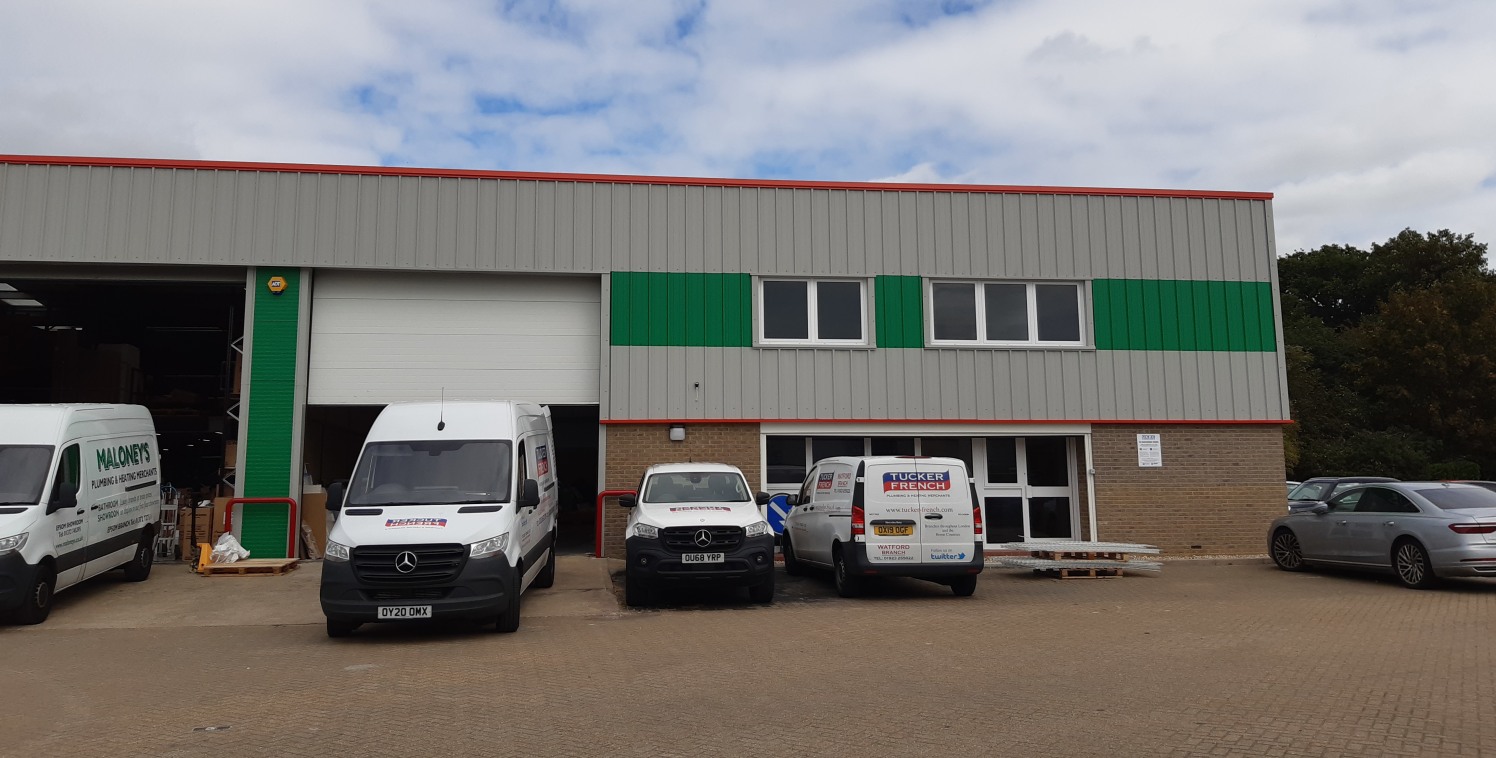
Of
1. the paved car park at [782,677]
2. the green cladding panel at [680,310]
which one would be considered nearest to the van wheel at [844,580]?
the paved car park at [782,677]

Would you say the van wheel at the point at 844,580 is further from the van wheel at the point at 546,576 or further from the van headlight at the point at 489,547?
the van headlight at the point at 489,547

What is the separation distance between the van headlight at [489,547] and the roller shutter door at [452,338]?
7123 millimetres

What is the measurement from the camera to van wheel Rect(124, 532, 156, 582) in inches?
534

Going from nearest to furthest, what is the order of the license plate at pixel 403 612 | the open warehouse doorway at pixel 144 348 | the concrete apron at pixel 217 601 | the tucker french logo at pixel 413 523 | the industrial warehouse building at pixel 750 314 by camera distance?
the license plate at pixel 403 612 < the tucker french logo at pixel 413 523 < the concrete apron at pixel 217 601 < the industrial warehouse building at pixel 750 314 < the open warehouse doorway at pixel 144 348

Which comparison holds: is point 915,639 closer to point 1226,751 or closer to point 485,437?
point 1226,751

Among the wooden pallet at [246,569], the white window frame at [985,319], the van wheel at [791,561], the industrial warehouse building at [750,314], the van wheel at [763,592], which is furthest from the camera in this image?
the white window frame at [985,319]

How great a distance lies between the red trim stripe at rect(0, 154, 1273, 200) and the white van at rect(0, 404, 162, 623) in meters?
4.62

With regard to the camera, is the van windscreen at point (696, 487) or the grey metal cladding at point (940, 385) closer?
the van windscreen at point (696, 487)

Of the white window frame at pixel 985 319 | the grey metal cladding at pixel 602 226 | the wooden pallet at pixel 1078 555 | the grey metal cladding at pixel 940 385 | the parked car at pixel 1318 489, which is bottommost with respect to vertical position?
the wooden pallet at pixel 1078 555

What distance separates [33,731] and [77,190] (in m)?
12.5

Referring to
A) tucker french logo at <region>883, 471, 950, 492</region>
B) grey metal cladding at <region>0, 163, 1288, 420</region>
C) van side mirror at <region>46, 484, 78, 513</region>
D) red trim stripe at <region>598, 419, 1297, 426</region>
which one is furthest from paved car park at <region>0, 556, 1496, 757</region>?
grey metal cladding at <region>0, 163, 1288, 420</region>

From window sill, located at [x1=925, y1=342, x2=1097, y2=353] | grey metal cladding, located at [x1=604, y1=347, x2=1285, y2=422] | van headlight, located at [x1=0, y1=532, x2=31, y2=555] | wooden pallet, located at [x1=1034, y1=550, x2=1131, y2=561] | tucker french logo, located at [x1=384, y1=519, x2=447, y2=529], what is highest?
window sill, located at [x1=925, y1=342, x2=1097, y2=353]

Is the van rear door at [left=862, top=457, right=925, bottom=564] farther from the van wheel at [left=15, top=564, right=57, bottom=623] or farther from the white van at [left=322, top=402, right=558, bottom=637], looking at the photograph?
the van wheel at [left=15, top=564, right=57, bottom=623]

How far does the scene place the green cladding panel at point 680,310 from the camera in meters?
16.8
